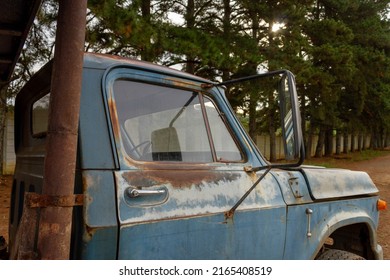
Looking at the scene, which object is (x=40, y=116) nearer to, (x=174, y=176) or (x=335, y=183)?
(x=174, y=176)

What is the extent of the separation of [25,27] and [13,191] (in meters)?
1.24

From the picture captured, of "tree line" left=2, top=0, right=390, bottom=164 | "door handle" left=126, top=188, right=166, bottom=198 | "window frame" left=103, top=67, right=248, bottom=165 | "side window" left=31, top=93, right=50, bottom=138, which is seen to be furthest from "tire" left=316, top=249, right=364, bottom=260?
"tree line" left=2, top=0, right=390, bottom=164

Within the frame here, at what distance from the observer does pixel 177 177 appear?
6.36ft

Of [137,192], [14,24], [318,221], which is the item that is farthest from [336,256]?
[14,24]

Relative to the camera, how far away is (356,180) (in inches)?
121

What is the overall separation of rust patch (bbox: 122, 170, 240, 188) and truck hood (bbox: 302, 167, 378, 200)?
2.41 feet

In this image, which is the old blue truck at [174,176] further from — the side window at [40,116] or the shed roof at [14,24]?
the shed roof at [14,24]

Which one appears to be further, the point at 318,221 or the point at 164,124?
the point at 318,221

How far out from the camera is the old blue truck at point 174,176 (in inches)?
65.9

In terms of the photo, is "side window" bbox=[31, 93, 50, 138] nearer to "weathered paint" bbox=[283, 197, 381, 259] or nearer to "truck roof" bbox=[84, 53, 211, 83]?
"truck roof" bbox=[84, 53, 211, 83]

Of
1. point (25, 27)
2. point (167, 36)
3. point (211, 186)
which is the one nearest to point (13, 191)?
point (25, 27)

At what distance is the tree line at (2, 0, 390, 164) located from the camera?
30.5 feet

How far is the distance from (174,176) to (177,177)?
0.7 inches

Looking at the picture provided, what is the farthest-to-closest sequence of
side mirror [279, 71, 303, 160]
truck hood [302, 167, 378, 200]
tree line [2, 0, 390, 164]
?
tree line [2, 0, 390, 164] < truck hood [302, 167, 378, 200] < side mirror [279, 71, 303, 160]
